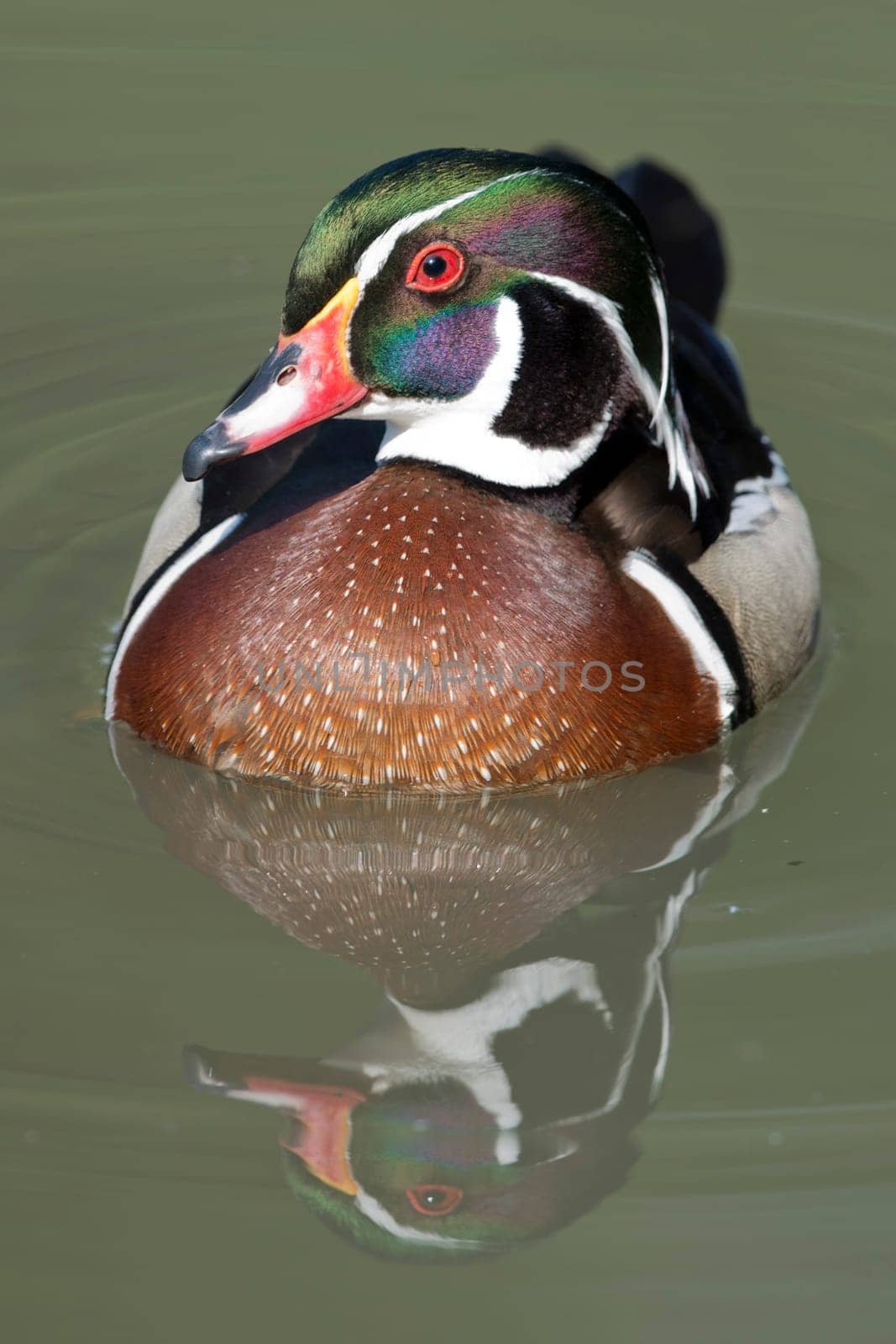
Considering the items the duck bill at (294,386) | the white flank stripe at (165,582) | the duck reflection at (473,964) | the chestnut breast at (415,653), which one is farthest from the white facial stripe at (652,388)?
the white flank stripe at (165,582)

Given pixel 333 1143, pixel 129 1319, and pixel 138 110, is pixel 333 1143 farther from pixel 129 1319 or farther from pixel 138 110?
pixel 138 110

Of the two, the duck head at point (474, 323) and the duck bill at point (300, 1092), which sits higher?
the duck head at point (474, 323)

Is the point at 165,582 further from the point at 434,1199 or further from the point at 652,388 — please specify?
the point at 434,1199

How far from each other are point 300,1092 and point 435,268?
1.89m

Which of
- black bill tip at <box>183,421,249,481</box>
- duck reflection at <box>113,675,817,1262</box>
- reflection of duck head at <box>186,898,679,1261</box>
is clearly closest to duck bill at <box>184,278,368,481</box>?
black bill tip at <box>183,421,249,481</box>

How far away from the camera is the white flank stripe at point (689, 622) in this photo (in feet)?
16.0

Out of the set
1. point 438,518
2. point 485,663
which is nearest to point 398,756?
point 485,663

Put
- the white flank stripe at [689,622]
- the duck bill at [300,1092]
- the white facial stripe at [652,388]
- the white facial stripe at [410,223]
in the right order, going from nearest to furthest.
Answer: the duck bill at [300,1092], the white facial stripe at [410,223], the white facial stripe at [652,388], the white flank stripe at [689,622]

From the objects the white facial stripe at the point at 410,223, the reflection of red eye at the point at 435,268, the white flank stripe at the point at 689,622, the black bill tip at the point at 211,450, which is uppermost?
the white facial stripe at the point at 410,223

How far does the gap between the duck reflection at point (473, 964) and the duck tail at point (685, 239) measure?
1943 mm

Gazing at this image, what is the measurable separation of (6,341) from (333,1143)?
4.39m

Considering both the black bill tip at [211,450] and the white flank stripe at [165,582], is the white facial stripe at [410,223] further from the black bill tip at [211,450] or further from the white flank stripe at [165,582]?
the white flank stripe at [165,582]

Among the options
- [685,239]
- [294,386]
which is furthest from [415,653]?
[685,239]

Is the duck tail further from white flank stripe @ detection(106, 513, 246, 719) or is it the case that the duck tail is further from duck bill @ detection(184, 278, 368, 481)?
duck bill @ detection(184, 278, 368, 481)
